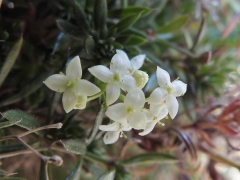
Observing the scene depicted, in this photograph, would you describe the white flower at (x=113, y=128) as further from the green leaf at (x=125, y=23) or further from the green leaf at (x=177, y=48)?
the green leaf at (x=177, y=48)

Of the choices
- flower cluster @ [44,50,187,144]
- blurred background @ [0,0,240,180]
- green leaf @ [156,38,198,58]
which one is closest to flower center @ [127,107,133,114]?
flower cluster @ [44,50,187,144]

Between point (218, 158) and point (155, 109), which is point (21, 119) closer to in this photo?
point (155, 109)

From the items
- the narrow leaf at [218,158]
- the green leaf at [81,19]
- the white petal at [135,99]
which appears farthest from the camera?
the narrow leaf at [218,158]

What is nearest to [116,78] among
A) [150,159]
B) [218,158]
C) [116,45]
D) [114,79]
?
[114,79]

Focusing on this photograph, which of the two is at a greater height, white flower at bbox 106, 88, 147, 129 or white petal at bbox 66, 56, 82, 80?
white petal at bbox 66, 56, 82, 80

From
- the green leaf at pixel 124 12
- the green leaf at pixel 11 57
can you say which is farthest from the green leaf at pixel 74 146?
the green leaf at pixel 124 12

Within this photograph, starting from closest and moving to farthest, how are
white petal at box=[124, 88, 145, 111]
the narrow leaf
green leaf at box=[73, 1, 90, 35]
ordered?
white petal at box=[124, 88, 145, 111]
green leaf at box=[73, 1, 90, 35]
the narrow leaf

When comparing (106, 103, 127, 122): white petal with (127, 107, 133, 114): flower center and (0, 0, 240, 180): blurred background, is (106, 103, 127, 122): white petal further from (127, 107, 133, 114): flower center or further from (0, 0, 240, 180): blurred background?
(0, 0, 240, 180): blurred background

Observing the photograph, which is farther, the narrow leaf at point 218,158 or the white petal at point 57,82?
the narrow leaf at point 218,158
